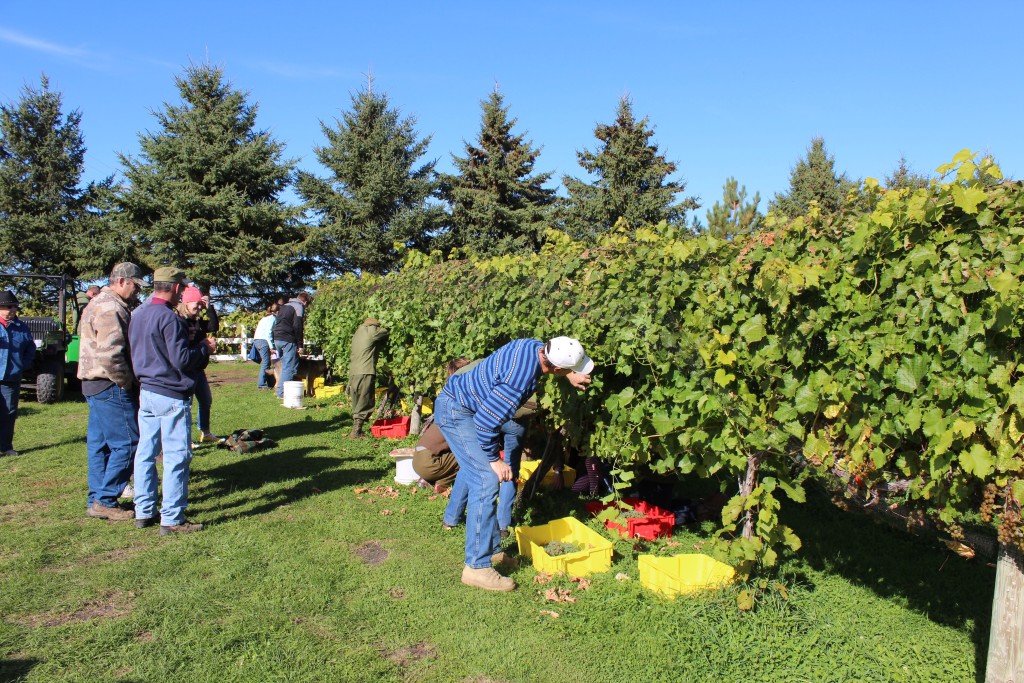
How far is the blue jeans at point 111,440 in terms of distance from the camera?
5.27 meters

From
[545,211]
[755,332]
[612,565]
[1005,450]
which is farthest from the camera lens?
[545,211]

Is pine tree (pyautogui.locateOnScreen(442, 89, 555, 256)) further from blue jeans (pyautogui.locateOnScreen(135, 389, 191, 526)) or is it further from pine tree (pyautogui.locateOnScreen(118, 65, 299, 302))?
blue jeans (pyautogui.locateOnScreen(135, 389, 191, 526))

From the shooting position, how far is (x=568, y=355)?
388 cm

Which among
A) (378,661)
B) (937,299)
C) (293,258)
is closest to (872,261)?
(937,299)

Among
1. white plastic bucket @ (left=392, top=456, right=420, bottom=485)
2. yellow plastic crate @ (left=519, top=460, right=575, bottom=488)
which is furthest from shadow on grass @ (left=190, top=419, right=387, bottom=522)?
yellow plastic crate @ (left=519, top=460, right=575, bottom=488)

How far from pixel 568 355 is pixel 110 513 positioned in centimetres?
386

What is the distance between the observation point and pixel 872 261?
9.97 ft

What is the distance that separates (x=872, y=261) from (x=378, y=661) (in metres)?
2.93

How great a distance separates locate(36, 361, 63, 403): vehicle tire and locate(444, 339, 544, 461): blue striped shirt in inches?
362

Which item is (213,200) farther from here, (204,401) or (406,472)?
(406,472)

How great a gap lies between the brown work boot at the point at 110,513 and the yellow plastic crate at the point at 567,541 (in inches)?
118

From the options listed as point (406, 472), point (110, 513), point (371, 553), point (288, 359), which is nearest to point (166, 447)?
point (110, 513)

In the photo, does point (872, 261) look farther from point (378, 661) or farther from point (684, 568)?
point (378, 661)

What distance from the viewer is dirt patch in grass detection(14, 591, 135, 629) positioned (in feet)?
12.0
